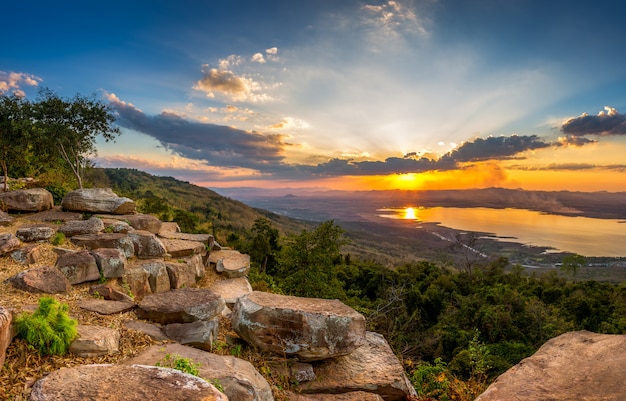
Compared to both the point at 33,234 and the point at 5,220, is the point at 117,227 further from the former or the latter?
the point at 5,220

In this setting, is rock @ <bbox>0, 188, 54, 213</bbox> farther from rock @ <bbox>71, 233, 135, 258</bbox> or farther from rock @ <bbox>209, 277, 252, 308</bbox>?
rock @ <bbox>209, 277, 252, 308</bbox>

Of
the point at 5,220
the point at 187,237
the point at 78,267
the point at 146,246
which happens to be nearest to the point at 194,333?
the point at 78,267

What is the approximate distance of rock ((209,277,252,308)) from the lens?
10938mm

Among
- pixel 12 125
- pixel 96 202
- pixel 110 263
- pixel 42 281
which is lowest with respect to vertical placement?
pixel 42 281

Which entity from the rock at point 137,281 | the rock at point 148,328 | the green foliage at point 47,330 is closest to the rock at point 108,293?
the rock at point 137,281

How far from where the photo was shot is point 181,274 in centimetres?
1038

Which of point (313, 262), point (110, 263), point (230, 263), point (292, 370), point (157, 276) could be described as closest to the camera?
point (292, 370)

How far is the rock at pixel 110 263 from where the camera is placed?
8188 mm

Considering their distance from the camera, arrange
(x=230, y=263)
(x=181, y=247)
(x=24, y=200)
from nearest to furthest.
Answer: (x=181, y=247)
(x=24, y=200)
(x=230, y=263)

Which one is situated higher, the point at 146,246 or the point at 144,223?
the point at 144,223

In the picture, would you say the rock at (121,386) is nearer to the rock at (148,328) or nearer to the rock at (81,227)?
the rock at (148,328)

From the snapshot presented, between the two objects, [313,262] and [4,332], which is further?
[313,262]

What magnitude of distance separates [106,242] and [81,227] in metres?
1.38

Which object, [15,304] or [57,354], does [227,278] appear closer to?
[15,304]
